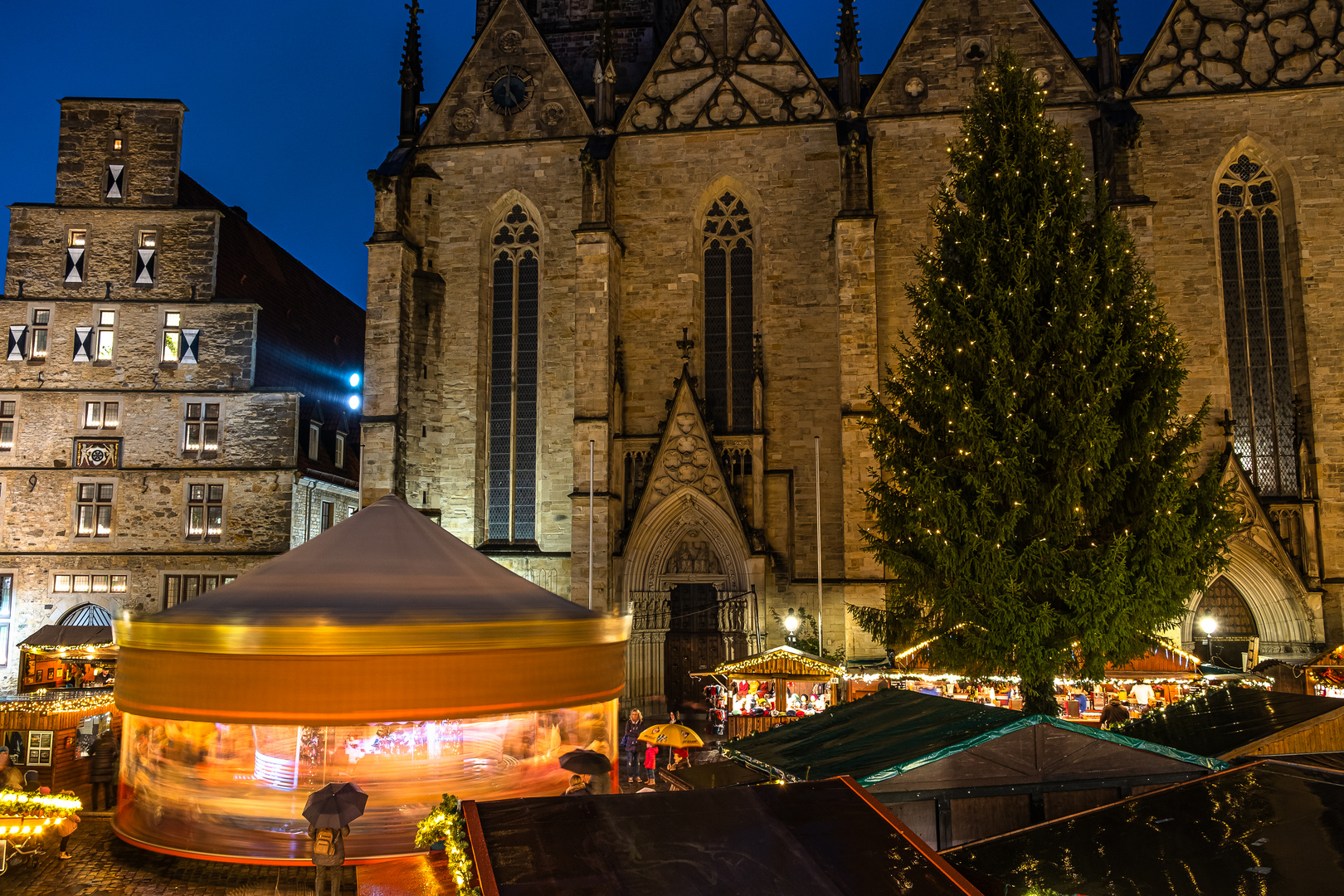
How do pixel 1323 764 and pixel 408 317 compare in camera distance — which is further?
pixel 408 317

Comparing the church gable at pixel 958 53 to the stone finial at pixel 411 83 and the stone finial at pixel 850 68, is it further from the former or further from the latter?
the stone finial at pixel 411 83

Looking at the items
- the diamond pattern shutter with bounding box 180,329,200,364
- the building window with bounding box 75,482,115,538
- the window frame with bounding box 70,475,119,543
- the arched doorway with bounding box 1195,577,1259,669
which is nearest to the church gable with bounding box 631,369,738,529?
the arched doorway with bounding box 1195,577,1259,669

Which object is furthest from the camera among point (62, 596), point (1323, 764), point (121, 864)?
point (62, 596)

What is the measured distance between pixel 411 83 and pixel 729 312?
32.3 ft

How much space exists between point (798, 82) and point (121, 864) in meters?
20.3

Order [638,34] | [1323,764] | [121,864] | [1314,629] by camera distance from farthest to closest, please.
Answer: [638,34], [1314,629], [121,864], [1323,764]

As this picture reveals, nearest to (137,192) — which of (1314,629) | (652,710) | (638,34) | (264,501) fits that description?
(264,501)

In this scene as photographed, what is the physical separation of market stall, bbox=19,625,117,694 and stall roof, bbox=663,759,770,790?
58.5 feet

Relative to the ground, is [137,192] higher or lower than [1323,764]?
higher

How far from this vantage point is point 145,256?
25.8 metres

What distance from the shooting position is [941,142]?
22.0 m

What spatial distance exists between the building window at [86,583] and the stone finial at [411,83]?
→ 44.9 ft

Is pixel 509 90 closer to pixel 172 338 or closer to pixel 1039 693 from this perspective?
pixel 172 338

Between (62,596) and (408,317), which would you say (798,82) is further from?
(62,596)
